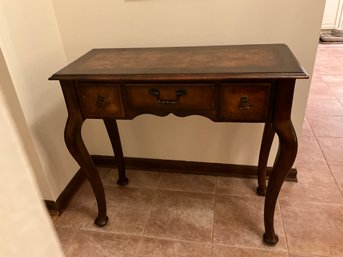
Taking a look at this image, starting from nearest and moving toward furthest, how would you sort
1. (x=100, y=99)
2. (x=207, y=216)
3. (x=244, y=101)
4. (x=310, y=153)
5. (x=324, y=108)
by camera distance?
(x=244, y=101) < (x=100, y=99) < (x=207, y=216) < (x=310, y=153) < (x=324, y=108)

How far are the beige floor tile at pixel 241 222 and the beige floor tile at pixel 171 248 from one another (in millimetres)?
84

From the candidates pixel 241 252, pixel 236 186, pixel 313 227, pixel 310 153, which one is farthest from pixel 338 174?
pixel 241 252

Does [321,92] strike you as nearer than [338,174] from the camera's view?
No

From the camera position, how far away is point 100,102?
116 cm

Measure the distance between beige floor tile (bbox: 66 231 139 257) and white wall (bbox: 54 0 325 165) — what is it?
64cm

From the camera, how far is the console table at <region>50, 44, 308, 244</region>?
3.37 feet

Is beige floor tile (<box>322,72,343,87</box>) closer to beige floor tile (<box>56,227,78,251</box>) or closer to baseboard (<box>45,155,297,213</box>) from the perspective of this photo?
baseboard (<box>45,155,297,213</box>)

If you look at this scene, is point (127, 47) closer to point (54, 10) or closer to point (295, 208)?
point (54, 10)

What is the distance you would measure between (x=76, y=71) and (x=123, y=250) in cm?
87

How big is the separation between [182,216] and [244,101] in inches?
31.2

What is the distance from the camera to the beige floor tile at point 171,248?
1.34m

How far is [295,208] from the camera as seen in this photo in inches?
60.9

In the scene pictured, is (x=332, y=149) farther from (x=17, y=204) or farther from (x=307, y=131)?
(x=17, y=204)

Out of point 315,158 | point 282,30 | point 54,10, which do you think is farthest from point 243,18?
point 315,158
